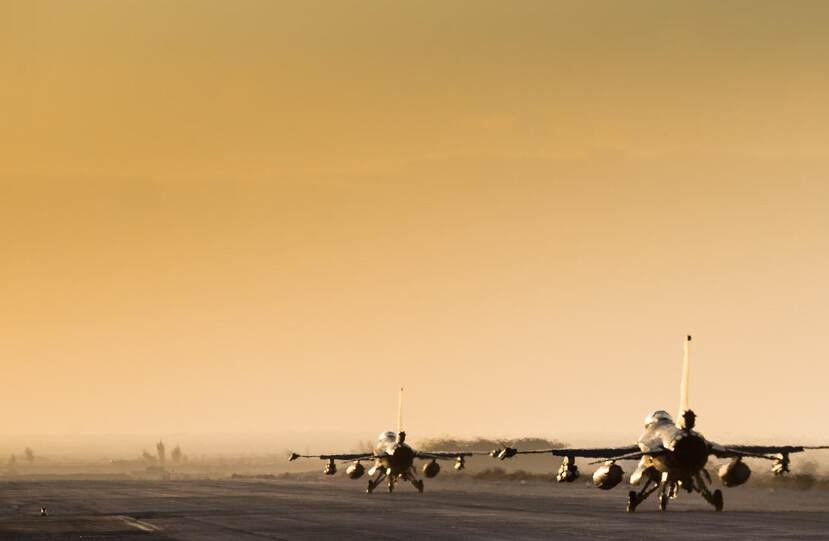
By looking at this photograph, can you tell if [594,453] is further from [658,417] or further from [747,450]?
[747,450]

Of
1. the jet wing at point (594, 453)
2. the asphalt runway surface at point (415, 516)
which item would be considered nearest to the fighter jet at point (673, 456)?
the jet wing at point (594, 453)

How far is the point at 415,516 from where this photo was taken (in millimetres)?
54594

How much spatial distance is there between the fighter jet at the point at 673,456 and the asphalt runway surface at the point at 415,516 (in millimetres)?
1215

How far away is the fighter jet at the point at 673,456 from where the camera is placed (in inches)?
2140

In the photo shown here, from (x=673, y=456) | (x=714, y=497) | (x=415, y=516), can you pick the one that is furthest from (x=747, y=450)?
(x=415, y=516)

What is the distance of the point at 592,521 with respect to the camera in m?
49.5

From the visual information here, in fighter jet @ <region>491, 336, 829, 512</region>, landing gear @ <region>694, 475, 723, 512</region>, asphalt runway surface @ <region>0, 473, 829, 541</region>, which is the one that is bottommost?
asphalt runway surface @ <region>0, 473, 829, 541</region>

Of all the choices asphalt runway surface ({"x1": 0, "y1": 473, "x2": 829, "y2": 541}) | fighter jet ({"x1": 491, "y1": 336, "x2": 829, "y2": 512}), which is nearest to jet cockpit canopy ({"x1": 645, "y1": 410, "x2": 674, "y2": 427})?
fighter jet ({"x1": 491, "y1": 336, "x2": 829, "y2": 512})

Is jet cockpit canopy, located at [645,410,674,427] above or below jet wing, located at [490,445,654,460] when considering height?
above

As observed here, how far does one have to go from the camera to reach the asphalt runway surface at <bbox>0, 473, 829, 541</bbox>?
43.4m

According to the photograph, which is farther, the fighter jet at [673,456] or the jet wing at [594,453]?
the jet wing at [594,453]

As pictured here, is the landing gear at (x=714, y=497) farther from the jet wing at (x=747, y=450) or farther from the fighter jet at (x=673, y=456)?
the jet wing at (x=747, y=450)

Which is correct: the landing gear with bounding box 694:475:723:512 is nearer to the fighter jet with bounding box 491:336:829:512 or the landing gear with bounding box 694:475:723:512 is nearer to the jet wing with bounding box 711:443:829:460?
the fighter jet with bounding box 491:336:829:512

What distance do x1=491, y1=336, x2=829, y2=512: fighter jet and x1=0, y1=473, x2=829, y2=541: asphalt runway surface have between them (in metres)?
1.21
